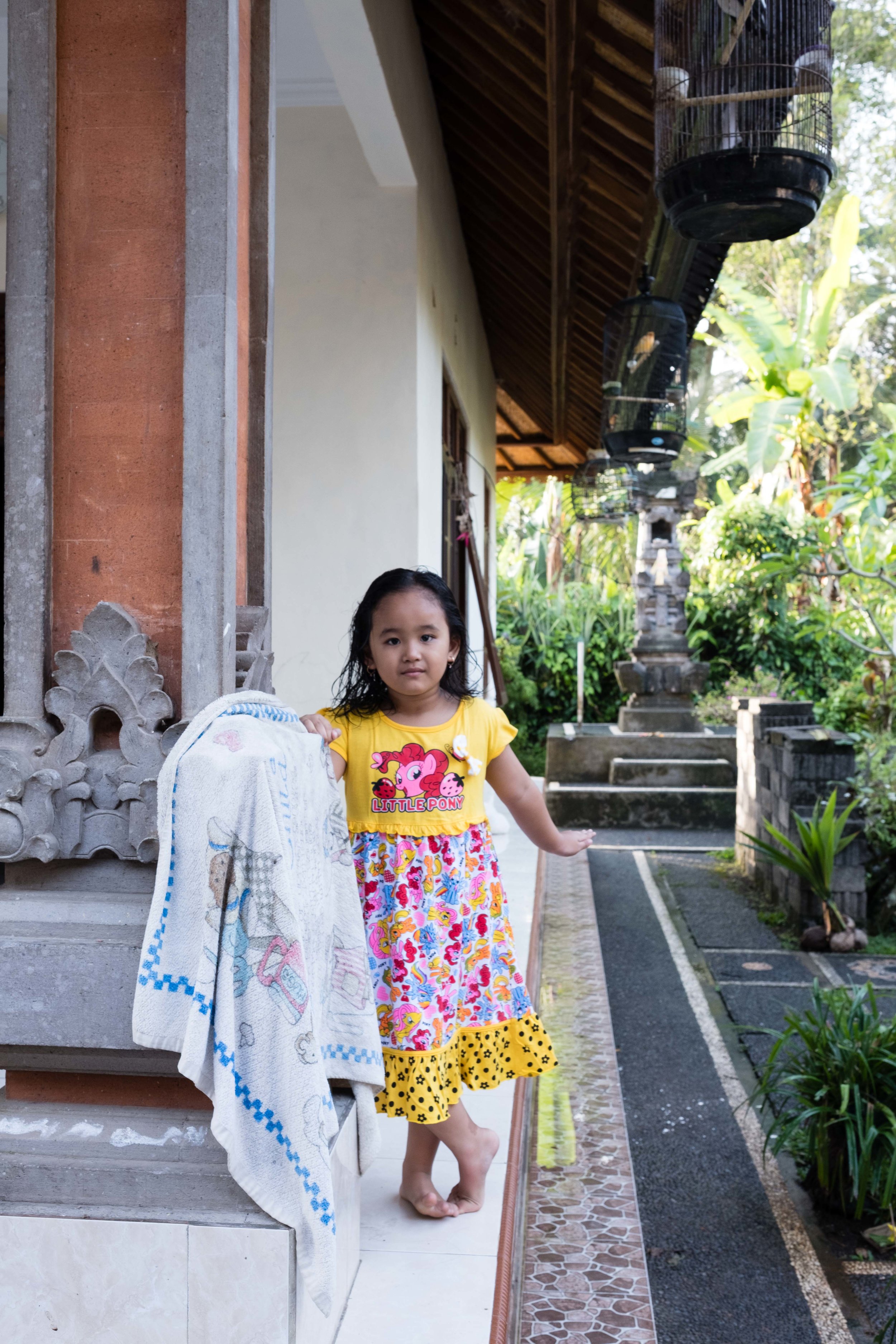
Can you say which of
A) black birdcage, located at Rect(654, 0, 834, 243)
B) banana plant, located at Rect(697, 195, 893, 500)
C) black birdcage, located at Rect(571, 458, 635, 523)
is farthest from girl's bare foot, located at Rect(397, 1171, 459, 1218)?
banana plant, located at Rect(697, 195, 893, 500)

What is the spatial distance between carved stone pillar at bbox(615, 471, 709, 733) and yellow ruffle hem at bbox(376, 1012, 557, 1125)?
31.7ft

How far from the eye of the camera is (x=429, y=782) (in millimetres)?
2078

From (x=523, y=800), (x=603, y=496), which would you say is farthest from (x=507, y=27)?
(x=603, y=496)

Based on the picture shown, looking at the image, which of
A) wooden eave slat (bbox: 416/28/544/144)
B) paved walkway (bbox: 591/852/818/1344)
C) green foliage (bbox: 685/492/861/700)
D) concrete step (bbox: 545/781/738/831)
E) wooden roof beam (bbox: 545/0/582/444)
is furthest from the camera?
green foliage (bbox: 685/492/861/700)

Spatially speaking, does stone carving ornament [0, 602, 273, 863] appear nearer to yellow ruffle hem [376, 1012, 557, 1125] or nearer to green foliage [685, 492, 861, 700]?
yellow ruffle hem [376, 1012, 557, 1125]

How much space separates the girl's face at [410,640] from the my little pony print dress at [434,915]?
0.39 ft

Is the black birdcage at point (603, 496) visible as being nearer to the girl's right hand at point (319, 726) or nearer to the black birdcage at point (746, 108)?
the black birdcage at point (746, 108)

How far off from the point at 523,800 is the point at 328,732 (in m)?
0.48

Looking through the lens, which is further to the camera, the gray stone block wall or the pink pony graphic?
the gray stone block wall

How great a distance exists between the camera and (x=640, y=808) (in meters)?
10.1

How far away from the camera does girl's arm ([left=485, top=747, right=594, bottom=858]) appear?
2219 mm

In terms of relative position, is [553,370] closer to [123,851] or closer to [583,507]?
[583,507]

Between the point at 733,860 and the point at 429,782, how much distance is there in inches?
269

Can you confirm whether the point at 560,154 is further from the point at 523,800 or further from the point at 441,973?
the point at 441,973
